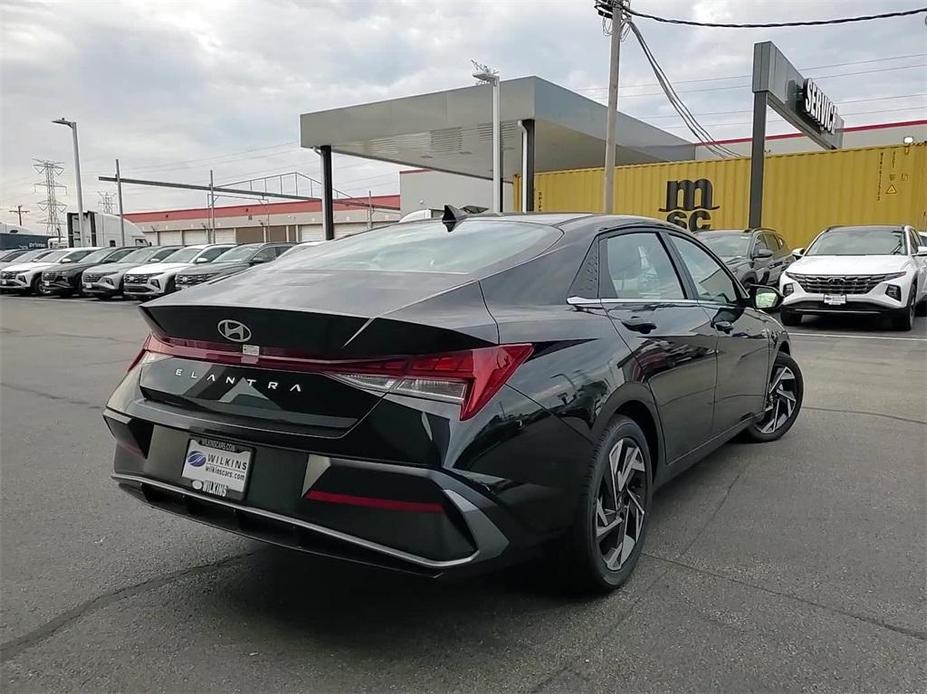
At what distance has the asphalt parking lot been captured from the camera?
2.32 m

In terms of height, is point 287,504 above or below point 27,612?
above

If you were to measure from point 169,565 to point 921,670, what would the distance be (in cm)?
289

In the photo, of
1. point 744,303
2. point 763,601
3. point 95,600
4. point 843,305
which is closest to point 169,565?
point 95,600

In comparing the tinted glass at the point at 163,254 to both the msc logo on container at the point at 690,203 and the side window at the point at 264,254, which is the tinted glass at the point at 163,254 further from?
the msc logo on container at the point at 690,203

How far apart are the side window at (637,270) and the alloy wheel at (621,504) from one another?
69 cm

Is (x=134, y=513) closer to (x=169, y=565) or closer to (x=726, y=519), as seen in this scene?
(x=169, y=565)

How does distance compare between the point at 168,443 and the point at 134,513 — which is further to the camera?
the point at 134,513

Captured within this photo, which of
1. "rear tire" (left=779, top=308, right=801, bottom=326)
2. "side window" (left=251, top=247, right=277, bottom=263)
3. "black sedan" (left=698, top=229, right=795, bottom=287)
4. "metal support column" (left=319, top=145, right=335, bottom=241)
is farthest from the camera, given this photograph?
"metal support column" (left=319, top=145, right=335, bottom=241)

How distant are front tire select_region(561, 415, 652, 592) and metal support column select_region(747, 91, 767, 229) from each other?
1543cm

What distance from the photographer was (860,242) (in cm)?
1166

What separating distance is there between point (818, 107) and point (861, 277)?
13.5 meters

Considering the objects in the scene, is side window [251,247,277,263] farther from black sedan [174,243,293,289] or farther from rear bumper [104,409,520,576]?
rear bumper [104,409,520,576]

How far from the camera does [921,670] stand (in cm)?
234

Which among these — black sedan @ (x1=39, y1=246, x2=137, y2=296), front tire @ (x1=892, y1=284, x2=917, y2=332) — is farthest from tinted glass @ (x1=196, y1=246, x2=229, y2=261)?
front tire @ (x1=892, y1=284, x2=917, y2=332)
